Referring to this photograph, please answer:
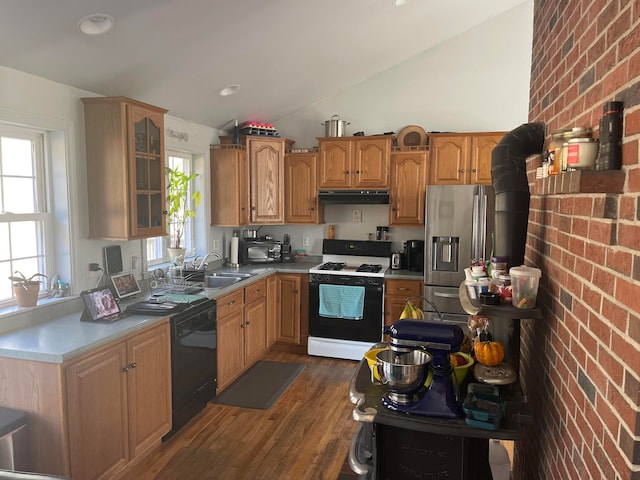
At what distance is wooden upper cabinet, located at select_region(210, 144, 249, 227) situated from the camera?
4734mm

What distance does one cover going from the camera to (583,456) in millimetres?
1236

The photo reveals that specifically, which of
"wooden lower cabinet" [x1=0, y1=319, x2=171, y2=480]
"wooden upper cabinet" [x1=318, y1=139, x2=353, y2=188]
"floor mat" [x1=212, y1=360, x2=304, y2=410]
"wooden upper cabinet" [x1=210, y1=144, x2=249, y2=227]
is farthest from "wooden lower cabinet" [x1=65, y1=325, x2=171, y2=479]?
"wooden upper cabinet" [x1=318, y1=139, x2=353, y2=188]

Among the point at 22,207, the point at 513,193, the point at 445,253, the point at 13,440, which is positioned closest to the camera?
the point at 513,193

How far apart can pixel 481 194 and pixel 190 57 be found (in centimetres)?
266

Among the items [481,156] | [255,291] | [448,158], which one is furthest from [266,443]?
[481,156]

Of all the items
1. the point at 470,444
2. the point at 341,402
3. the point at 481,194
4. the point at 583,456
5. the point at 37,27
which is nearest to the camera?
the point at 583,456

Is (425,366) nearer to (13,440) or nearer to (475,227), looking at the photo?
(13,440)

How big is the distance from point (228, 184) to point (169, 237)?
87 cm

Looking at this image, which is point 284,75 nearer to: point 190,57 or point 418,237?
point 190,57

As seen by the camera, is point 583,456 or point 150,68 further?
point 150,68

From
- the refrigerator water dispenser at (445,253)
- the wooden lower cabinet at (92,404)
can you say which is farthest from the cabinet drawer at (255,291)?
the refrigerator water dispenser at (445,253)

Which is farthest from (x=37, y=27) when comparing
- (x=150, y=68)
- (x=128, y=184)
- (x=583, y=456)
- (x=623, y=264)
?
(x=583, y=456)

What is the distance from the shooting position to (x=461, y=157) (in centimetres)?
452

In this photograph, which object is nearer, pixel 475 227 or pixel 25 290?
pixel 25 290
